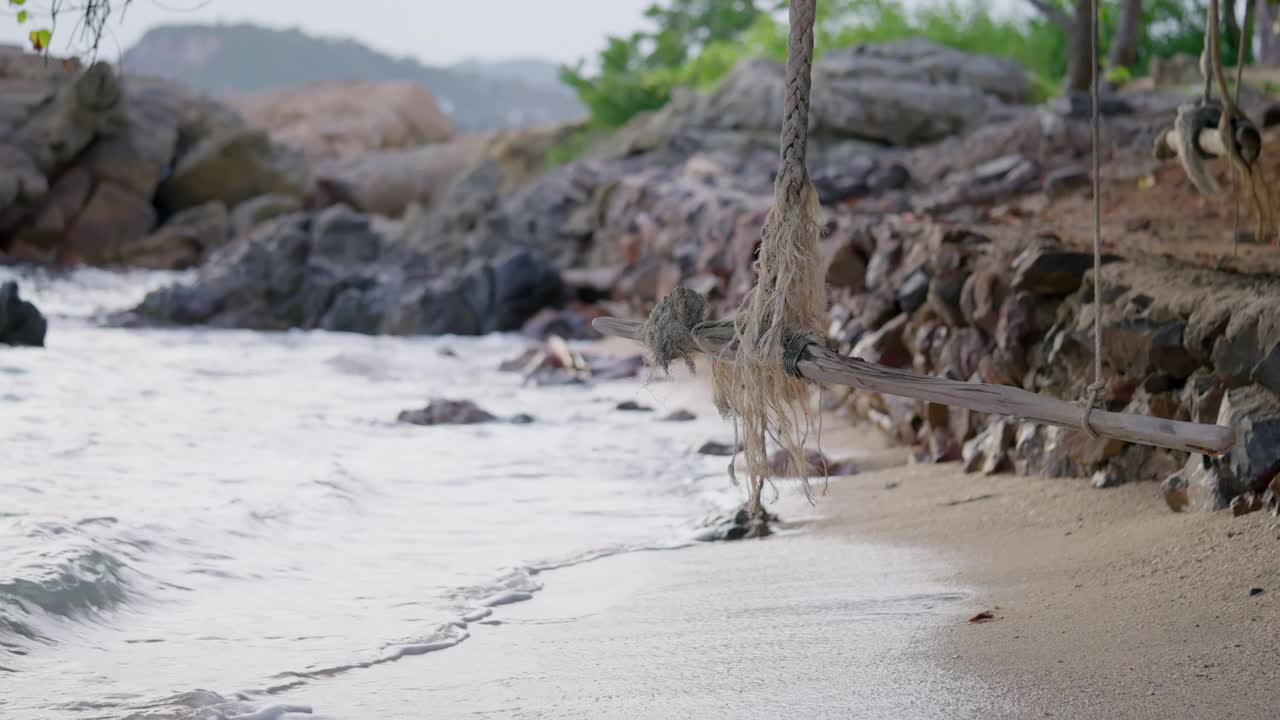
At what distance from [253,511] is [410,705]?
8.04 feet

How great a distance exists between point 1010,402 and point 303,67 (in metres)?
74.9

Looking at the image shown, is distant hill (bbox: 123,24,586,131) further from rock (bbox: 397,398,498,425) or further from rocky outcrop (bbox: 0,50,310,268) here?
rock (bbox: 397,398,498,425)

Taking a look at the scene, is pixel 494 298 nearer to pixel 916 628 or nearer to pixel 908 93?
pixel 908 93

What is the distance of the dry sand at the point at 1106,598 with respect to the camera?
2.57 metres

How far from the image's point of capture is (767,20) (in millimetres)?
20047

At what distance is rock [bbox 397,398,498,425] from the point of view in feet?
24.7

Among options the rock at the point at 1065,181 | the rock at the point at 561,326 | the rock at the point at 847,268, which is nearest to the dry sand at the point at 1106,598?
the rock at the point at 847,268

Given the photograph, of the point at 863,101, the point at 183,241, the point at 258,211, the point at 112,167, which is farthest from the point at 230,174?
the point at 863,101

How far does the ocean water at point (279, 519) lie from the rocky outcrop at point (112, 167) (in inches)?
536

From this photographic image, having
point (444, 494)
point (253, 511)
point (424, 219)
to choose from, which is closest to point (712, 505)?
point (444, 494)

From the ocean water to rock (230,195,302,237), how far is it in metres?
14.3

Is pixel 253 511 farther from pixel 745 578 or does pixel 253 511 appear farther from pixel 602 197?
Result: pixel 602 197

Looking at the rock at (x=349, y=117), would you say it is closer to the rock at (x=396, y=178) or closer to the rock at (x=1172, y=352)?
the rock at (x=396, y=178)

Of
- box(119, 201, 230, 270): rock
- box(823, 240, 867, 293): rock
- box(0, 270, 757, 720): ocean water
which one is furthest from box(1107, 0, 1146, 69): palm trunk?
box(119, 201, 230, 270): rock
